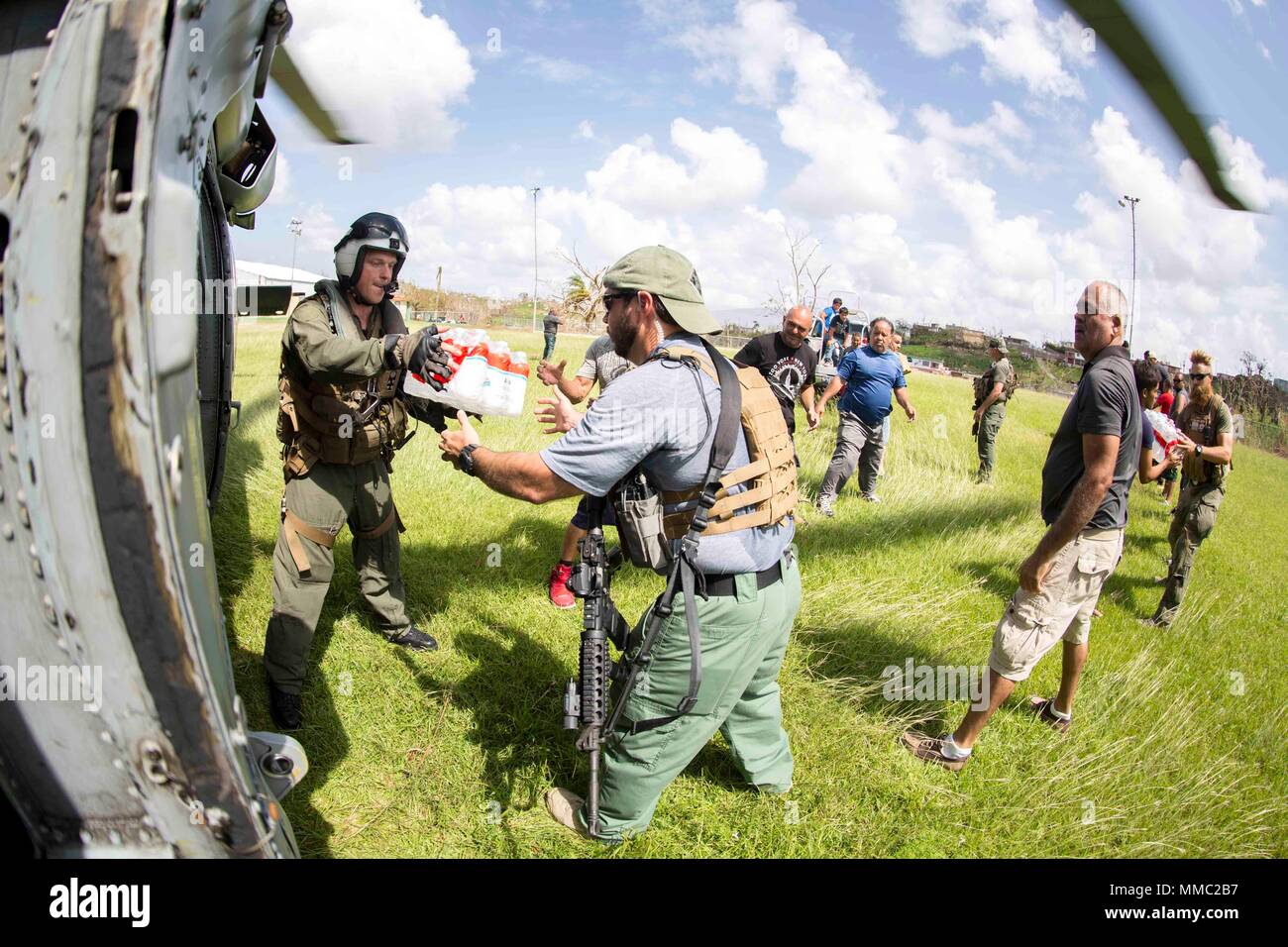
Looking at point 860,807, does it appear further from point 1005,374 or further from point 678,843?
point 1005,374

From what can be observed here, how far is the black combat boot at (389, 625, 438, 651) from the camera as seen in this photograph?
4.25 metres

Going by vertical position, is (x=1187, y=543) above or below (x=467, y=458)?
below

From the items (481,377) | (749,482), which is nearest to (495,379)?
(481,377)

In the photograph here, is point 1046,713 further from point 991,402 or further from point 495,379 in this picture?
point 991,402

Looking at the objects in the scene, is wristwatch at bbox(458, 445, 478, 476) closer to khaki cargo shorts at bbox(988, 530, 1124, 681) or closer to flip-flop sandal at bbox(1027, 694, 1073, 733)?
khaki cargo shorts at bbox(988, 530, 1124, 681)

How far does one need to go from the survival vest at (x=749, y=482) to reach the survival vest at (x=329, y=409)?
163cm

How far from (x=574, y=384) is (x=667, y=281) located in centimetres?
329

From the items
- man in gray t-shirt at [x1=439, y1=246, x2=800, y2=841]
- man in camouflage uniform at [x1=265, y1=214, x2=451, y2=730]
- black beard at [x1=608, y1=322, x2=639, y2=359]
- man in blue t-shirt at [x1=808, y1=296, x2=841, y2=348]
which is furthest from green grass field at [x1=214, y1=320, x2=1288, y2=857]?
man in blue t-shirt at [x1=808, y1=296, x2=841, y2=348]

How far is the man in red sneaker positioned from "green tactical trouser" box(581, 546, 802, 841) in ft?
4.25

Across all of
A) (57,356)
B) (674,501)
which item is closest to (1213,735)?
(674,501)

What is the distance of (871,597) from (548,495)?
3736 mm

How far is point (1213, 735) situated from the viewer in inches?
163

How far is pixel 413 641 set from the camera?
13.9ft

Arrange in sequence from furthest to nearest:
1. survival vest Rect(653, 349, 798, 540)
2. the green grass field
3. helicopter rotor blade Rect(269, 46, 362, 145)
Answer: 1. the green grass field
2. survival vest Rect(653, 349, 798, 540)
3. helicopter rotor blade Rect(269, 46, 362, 145)
